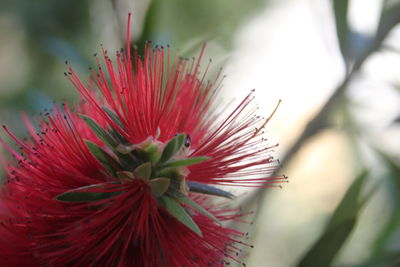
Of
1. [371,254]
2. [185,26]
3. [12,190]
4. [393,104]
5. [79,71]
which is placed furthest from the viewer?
[185,26]

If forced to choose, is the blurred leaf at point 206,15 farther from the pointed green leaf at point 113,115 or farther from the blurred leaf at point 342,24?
the pointed green leaf at point 113,115

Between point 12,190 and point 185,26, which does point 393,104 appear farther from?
point 185,26

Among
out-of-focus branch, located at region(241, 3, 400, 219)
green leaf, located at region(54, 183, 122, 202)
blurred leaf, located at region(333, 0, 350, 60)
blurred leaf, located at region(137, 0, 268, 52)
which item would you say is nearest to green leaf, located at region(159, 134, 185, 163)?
green leaf, located at region(54, 183, 122, 202)

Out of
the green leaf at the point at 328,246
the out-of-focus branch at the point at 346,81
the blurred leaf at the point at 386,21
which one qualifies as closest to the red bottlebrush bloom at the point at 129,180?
the green leaf at the point at 328,246

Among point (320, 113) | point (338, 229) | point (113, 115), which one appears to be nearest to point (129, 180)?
point (113, 115)

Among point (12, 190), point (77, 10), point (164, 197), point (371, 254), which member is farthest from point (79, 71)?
point (77, 10)
